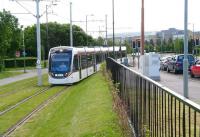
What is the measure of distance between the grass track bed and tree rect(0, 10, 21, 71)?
30843 mm

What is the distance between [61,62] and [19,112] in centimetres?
1551

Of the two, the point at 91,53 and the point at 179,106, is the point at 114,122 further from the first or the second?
the point at 91,53

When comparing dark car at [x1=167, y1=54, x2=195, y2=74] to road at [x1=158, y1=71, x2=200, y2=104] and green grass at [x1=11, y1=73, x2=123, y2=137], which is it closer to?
road at [x1=158, y1=71, x2=200, y2=104]

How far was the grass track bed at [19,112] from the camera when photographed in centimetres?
1758

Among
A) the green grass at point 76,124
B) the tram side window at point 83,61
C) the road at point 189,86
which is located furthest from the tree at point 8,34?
the green grass at point 76,124

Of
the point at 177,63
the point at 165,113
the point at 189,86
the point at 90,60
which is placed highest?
the point at 165,113

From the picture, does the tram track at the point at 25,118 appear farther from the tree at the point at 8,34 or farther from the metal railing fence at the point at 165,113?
the tree at the point at 8,34

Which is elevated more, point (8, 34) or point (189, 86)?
point (8, 34)

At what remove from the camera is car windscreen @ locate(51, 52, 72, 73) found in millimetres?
36031

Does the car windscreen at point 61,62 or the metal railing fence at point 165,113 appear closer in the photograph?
the metal railing fence at point 165,113

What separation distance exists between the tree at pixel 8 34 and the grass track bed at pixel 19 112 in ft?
101

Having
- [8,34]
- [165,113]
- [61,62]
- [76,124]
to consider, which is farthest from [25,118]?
[8,34]

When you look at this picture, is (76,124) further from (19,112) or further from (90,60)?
(90,60)

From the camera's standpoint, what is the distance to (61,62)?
3625 centimetres
